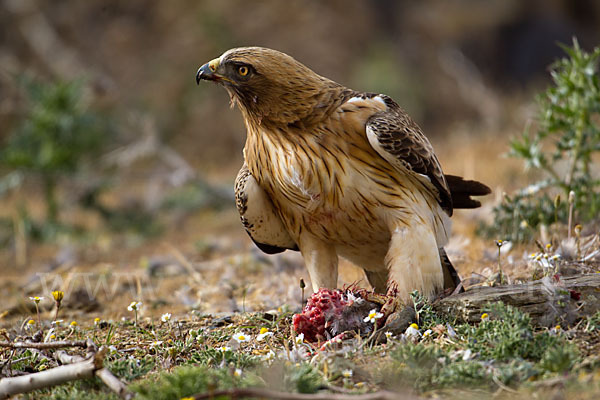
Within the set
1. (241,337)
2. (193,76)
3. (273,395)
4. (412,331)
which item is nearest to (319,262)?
(241,337)

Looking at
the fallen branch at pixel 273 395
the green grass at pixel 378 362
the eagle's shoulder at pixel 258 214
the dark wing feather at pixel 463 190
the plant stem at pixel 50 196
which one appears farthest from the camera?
the plant stem at pixel 50 196

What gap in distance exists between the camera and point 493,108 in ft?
40.9

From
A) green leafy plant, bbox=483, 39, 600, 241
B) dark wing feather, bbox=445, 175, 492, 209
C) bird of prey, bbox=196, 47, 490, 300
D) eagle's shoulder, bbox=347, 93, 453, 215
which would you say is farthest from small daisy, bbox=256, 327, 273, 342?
green leafy plant, bbox=483, 39, 600, 241

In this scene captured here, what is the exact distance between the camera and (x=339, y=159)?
3607 millimetres

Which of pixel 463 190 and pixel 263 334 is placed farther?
pixel 463 190

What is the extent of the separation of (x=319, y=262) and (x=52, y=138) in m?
5.07

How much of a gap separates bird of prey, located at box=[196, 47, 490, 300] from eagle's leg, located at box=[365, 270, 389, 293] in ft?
1.93

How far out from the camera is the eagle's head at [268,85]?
3617mm

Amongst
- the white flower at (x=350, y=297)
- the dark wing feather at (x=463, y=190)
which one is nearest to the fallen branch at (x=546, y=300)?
the white flower at (x=350, y=297)

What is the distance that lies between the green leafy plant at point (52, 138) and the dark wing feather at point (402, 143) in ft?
16.7

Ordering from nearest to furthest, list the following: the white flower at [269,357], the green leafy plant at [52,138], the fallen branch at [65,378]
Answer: the fallen branch at [65,378] → the white flower at [269,357] → the green leafy plant at [52,138]

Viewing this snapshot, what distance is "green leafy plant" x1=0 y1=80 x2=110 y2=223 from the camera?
7.65 meters

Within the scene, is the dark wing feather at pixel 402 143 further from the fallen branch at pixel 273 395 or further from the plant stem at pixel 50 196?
the plant stem at pixel 50 196

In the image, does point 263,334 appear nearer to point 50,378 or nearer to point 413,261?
point 413,261
